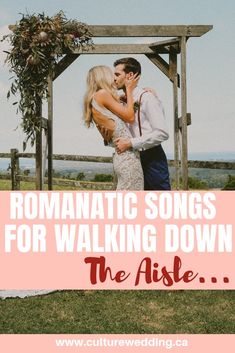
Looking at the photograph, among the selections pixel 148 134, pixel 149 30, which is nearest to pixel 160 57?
pixel 149 30

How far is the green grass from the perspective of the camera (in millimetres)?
5340

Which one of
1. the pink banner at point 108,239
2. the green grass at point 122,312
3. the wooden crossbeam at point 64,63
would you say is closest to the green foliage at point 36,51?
the wooden crossbeam at point 64,63

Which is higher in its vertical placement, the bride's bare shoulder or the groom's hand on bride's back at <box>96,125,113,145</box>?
the bride's bare shoulder

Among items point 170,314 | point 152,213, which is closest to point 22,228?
point 152,213

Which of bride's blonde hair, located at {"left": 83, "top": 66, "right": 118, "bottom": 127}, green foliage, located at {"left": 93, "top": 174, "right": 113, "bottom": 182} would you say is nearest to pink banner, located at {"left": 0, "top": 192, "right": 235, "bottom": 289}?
bride's blonde hair, located at {"left": 83, "top": 66, "right": 118, "bottom": 127}

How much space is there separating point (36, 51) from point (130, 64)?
1.01m

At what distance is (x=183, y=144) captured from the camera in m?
6.82

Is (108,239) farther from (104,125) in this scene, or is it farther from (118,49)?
(118,49)

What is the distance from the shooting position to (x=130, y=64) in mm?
6863

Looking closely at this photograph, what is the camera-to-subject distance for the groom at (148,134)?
6.66 m

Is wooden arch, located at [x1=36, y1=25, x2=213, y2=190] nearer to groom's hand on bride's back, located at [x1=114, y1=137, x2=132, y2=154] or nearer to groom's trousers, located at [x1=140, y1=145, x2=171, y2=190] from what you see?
groom's trousers, located at [x1=140, y1=145, x2=171, y2=190]

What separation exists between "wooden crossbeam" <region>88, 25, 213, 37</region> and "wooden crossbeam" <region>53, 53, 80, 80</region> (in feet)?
1.17
